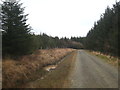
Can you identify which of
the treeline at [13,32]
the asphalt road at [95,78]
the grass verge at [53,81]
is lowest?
the grass verge at [53,81]

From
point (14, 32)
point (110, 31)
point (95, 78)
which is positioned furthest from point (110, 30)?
point (95, 78)

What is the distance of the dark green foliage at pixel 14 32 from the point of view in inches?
842

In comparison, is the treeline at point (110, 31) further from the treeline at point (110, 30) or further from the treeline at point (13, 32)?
the treeline at point (13, 32)

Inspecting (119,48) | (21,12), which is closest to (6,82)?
(21,12)

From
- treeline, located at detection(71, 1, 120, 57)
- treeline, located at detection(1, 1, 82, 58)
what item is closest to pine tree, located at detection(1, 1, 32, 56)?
treeline, located at detection(1, 1, 82, 58)

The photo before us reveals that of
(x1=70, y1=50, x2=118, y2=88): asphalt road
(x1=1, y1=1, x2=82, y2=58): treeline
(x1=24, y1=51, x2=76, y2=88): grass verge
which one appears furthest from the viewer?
(x1=1, y1=1, x2=82, y2=58): treeline

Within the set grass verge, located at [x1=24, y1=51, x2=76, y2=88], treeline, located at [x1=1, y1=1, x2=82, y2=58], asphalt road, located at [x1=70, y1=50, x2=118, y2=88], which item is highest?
treeline, located at [x1=1, y1=1, x2=82, y2=58]

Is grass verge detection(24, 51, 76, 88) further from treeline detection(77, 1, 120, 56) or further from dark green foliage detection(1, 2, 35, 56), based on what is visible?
treeline detection(77, 1, 120, 56)

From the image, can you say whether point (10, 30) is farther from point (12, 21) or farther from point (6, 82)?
point (6, 82)

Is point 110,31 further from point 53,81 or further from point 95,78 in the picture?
point 53,81

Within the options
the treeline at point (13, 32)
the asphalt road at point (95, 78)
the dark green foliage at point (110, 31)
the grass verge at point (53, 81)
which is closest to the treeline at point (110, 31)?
the dark green foliage at point (110, 31)

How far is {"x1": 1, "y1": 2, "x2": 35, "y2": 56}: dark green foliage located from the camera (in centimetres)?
2139

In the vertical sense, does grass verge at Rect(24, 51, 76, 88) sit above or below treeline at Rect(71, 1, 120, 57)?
Answer: below

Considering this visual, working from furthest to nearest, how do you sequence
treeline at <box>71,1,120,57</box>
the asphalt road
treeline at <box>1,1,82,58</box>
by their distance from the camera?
1. treeline at <box>71,1,120,57</box>
2. treeline at <box>1,1,82,58</box>
3. the asphalt road
